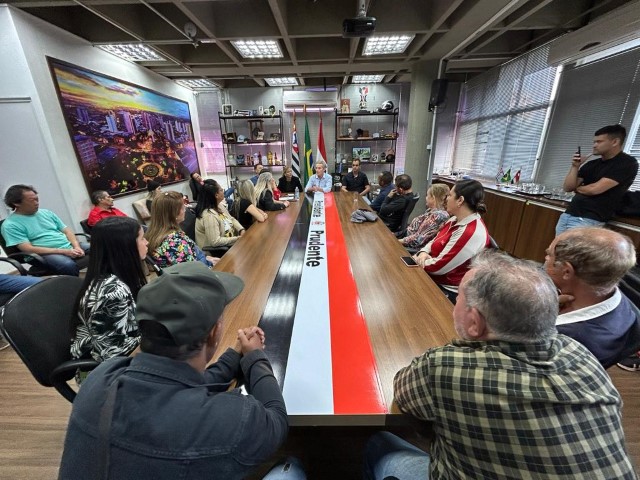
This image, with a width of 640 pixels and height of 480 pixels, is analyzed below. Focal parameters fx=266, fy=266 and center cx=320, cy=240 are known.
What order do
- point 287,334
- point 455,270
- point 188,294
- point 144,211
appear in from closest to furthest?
1. point 188,294
2. point 287,334
3. point 455,270
4. point 144,211

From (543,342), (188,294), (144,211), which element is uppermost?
(188,294)

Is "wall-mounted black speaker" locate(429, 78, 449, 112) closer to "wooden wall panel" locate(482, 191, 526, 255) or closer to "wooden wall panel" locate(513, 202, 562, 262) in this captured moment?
"wooden wall panel" locate(482, 191, 526, 255)

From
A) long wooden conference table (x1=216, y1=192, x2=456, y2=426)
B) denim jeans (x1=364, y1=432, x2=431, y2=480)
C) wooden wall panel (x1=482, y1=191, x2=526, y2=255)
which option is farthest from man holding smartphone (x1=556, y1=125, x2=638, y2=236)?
denim jeans (x1=364, y1=432, x2=431, y2=480)

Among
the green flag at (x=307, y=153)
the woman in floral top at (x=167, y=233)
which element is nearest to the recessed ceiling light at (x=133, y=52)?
the green flag at (x=307, y=153)

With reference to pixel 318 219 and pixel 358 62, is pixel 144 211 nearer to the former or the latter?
pixel 318 219

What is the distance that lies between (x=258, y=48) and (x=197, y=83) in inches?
105

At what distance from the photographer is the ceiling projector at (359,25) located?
2604mm

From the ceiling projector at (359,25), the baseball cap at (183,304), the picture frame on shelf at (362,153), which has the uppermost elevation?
the ceiling projector at (359,25)

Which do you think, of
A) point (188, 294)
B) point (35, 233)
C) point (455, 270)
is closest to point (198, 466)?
point (188, 294)

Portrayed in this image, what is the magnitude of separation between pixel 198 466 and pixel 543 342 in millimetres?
803

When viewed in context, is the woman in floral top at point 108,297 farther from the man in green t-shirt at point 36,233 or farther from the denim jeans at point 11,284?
the man in green t-shirt at point 36,233

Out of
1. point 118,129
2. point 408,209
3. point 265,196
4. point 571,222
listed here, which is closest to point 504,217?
point 571,222

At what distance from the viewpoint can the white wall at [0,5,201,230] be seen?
9.03 feet

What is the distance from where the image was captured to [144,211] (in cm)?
422
